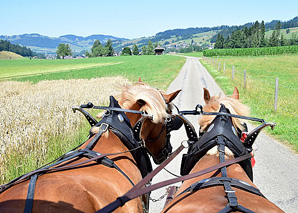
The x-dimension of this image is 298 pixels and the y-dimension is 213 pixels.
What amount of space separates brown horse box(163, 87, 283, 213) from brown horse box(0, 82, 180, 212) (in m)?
0.45

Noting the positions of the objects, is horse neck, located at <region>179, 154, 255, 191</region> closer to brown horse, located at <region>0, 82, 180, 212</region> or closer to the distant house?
brown horse, located at <region>0, 82, 180, 212</region>

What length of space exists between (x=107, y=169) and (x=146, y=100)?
0.92 metres

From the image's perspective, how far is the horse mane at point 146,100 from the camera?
2824 mm

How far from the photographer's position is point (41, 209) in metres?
1.44

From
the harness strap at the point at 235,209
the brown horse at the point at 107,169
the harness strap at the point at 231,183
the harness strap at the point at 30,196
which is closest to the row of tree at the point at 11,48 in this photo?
the brown horse at the point at 107,169

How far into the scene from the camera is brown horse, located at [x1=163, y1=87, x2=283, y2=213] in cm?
158

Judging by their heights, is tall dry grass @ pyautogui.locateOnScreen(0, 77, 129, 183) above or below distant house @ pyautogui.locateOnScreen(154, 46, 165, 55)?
below

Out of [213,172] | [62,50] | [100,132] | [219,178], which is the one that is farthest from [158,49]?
[219,178]

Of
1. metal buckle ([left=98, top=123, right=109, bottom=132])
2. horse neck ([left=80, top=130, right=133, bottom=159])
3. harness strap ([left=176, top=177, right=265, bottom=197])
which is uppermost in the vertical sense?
metal buckle ([left=98, top=123, right=109, bottom=132])

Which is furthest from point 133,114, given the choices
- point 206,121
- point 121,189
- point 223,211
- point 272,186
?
point 272,186

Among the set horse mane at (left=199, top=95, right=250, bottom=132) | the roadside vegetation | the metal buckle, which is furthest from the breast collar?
the roadside vegetation

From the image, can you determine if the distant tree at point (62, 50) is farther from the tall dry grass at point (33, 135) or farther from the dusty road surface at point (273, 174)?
the dusty road surface at point (273, 174)

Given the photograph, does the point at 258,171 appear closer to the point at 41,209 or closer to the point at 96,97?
the point at 41,209

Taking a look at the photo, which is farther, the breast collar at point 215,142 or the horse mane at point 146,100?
the horse mane at point 146,100
